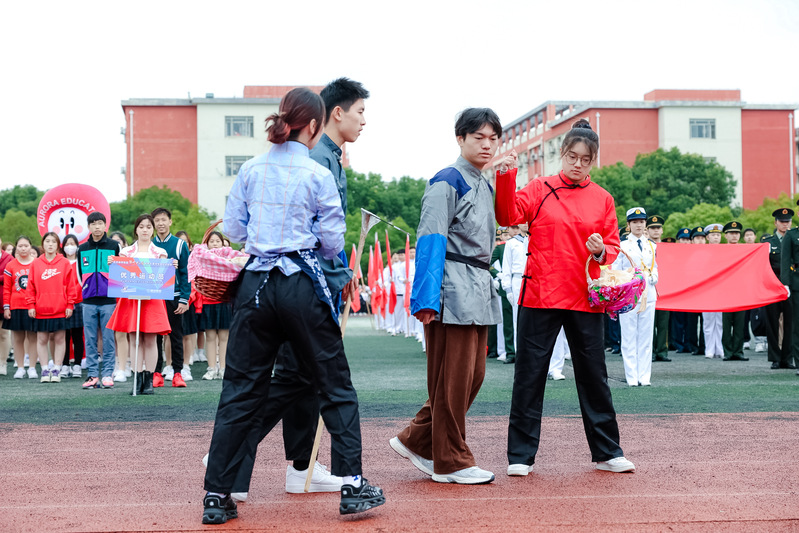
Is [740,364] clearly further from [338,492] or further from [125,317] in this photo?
[338,492]

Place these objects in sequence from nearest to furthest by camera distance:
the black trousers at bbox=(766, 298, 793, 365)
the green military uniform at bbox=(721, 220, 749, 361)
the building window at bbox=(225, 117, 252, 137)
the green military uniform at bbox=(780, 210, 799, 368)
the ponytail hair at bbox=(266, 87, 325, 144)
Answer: the ponytail hair at bbox=(266, 87, 325, 144)
the green military uniform at bbox=(780, 210, 799, 368)
the black trousers at bbox=(766, 298, 793, 365)
the green military uniform at bbox=(721, 220, 749, 361)
the building window at bbox=(225, 117, 252, 137)

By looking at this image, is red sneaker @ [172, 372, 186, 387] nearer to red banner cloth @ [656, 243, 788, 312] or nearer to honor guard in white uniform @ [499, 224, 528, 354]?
honor guard in white uniform @ [499, 224, 528, 354]

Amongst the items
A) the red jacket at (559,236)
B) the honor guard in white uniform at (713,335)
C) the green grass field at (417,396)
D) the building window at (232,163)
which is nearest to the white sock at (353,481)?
the red jacket at (559,236)

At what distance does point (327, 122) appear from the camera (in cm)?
516

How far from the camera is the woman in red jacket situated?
571cm

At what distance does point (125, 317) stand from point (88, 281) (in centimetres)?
101

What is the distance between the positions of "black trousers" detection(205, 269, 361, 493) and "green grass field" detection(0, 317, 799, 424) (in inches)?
154

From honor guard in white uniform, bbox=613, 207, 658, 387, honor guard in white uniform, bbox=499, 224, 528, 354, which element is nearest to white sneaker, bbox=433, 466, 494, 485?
honor guard in white uniform, bbox=613, 207, 658, 387

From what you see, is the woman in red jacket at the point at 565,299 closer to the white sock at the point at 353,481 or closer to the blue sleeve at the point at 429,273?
the blue sleeve at the point at 429,273

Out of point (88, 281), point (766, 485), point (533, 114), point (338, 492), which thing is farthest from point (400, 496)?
point (533, 114)

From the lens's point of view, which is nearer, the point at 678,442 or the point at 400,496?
the point at 400,496

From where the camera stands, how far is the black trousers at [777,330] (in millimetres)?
13508

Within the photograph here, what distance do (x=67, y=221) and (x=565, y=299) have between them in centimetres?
1239

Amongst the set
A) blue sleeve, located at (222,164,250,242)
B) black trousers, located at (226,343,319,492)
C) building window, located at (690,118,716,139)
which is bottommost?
black trousers, located at (226,343,319,492)
